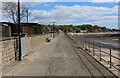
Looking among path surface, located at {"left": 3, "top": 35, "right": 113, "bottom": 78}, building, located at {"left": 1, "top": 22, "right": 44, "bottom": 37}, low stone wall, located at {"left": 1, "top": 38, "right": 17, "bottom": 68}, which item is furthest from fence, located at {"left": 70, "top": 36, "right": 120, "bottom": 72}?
building, located at {"left": 1, "top": 22, "right": 44, "bottom": 37}

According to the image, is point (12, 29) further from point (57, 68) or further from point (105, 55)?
point (57, 68)

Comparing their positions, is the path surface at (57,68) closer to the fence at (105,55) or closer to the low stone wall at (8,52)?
the low stone wall at (8,52)

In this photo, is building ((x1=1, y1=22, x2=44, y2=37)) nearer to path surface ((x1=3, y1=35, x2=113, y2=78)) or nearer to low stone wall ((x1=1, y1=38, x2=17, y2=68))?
low stone wall ((x1=1, y1=38, x2=17, y2=68))

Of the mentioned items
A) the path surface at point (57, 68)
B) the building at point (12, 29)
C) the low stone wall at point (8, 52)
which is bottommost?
the path surface at point (57, 68)

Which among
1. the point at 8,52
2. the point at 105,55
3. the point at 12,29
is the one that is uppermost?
the point at 12,29

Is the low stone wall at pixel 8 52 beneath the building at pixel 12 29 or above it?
beneath

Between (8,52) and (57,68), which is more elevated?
(8,52)

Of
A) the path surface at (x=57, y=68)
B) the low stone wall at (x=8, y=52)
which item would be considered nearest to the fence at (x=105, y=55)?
the path surface at (x=57, y=68)

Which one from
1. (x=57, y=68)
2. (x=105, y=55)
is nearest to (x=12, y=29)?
(x=105, y=55)

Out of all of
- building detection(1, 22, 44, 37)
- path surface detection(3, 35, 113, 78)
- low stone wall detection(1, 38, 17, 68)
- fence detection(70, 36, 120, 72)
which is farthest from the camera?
building detection(1, 22, 44, 37)

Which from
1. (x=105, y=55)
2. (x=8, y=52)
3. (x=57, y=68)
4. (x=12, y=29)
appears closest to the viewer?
(x=57, y=68)

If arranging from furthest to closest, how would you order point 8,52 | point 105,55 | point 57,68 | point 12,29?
point 12,29 → point 105,55 → point 8,52 → point 57,68

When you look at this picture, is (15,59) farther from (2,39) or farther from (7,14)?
(7,14)

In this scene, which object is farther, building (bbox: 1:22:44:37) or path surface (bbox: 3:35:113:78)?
building (bbox: 1:22:44:37)
